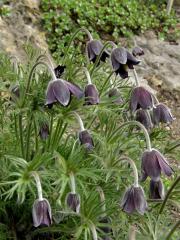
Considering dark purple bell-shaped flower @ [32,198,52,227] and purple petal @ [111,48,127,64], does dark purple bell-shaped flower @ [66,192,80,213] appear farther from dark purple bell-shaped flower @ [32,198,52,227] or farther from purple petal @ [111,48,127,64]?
purple petal @ [111,48,127,64]

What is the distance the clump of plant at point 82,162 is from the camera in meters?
2.21

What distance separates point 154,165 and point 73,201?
332mm

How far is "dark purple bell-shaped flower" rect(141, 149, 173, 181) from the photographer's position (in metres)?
2.20

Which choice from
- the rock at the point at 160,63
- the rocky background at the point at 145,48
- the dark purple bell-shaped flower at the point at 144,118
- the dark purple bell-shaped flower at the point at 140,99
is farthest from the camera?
the rock at the point at 160,63

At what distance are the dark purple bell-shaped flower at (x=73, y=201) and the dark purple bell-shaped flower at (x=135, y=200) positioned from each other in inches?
7.1

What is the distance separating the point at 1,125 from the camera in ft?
8.96

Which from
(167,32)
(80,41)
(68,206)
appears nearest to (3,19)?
(80,41)

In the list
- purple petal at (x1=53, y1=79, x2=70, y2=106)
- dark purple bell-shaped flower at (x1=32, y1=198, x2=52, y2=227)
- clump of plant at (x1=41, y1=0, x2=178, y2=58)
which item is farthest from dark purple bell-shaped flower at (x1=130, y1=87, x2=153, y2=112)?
clump of plant at (x1=41, y1=0, x2=178, y2=58)

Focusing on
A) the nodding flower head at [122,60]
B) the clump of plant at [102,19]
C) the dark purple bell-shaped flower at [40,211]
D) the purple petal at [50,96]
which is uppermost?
the nodding flower head at [122,60]

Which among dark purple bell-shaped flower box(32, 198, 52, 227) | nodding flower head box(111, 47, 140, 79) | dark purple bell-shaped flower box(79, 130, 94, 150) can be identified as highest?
nodding flower head box(111, 47, 140, 79)

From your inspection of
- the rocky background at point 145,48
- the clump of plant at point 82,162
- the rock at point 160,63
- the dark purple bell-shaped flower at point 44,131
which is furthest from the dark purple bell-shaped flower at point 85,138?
the rock at point 160,63

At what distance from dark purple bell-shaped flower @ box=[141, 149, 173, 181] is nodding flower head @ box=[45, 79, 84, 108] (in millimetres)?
348

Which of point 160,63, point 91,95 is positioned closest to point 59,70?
point 91,95

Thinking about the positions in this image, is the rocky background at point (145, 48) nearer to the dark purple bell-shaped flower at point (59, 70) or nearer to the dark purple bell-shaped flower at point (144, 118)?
the dark purple bell-shaped flower at point (144, 118)
